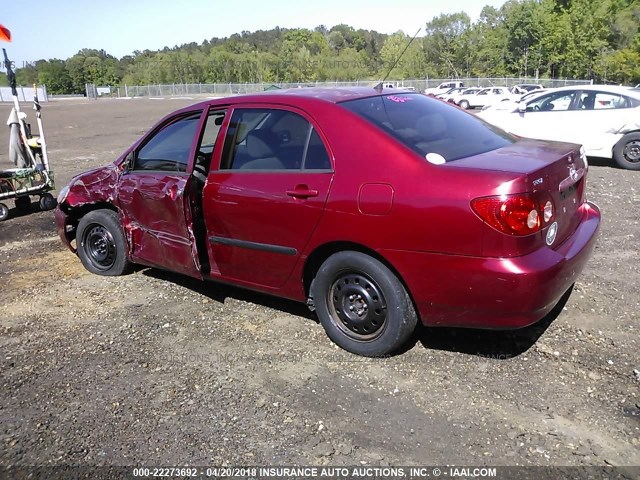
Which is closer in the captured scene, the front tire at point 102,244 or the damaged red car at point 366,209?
the damaged red car at point 366,209

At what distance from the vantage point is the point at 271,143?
3943 millimetres

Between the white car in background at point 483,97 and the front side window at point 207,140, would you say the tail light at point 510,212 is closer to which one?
the front side window at point 207,140

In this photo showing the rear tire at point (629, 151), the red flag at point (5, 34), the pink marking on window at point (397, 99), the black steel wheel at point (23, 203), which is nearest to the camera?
the pink marking on window at point (397, 99)

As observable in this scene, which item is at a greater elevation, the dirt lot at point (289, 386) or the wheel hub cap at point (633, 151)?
the wheel hub cap at point (633, 151)

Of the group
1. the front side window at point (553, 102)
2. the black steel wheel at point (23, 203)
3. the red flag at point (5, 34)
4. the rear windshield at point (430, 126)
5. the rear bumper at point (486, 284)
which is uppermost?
the red flag at point (5, 34)

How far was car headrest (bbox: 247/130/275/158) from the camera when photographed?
3.94 m

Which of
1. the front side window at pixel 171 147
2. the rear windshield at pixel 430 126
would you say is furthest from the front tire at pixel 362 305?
the front side window at pixel 171 147

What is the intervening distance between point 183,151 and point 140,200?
23.2 inches

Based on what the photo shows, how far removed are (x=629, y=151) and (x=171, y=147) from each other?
28.5 feet

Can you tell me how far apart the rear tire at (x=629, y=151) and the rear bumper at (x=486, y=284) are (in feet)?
25.5

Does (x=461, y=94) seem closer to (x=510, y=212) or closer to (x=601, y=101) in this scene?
(x=601, y=101)

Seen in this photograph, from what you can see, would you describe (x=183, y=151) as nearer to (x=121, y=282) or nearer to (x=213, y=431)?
(x=121, y=282)

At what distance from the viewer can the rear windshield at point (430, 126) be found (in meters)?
3.50

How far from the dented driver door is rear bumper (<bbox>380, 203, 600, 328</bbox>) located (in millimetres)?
1763
